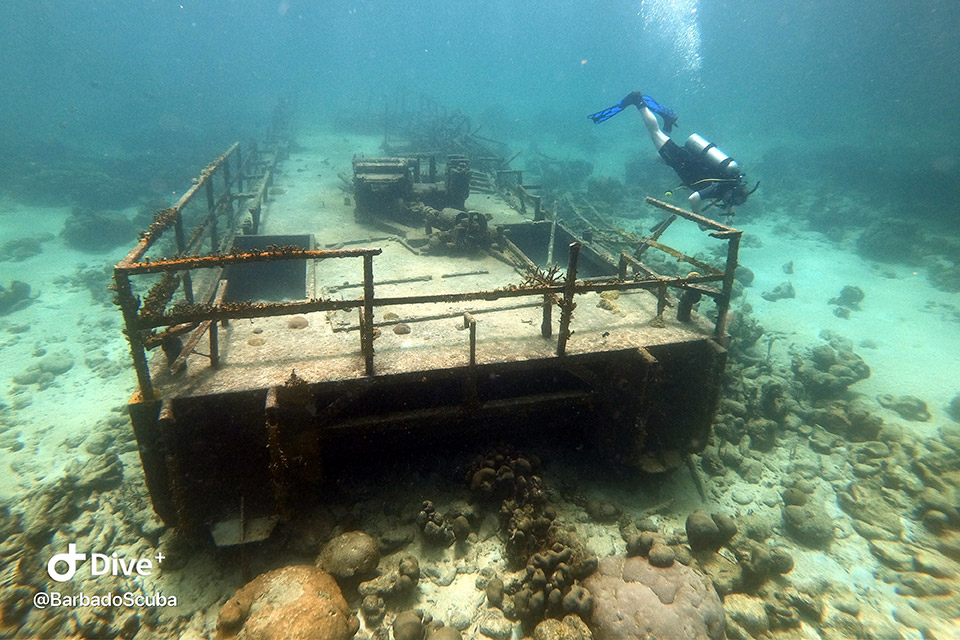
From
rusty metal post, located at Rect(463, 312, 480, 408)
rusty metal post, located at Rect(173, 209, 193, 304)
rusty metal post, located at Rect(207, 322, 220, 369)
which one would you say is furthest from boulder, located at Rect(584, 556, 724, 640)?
rusty metal post, located at Rect(173, 209, 193, 304)

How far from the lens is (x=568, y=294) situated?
4590 mm

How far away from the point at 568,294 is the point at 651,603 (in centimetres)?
295

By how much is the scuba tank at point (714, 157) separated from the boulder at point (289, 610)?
338 inches

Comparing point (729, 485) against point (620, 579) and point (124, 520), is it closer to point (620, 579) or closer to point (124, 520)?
point (620, 579)

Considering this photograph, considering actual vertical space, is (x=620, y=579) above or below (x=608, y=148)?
below

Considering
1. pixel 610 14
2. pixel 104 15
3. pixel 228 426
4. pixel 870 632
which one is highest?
pixel 610 14

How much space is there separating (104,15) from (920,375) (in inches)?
6971

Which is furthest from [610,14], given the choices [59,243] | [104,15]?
[59,243]

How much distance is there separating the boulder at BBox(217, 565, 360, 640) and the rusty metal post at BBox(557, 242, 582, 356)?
320cm

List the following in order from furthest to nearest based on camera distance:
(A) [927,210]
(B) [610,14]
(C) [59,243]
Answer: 1. (B) [610,14]
2. (A) [927,210]
3. (C) [59,243]

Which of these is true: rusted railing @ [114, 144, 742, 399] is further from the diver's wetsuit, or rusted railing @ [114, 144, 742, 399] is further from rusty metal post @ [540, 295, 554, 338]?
the diver's wetsuit

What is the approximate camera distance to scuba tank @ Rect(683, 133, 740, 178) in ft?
25.5

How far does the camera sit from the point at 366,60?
174 metres

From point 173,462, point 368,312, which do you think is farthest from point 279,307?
point 173,462
